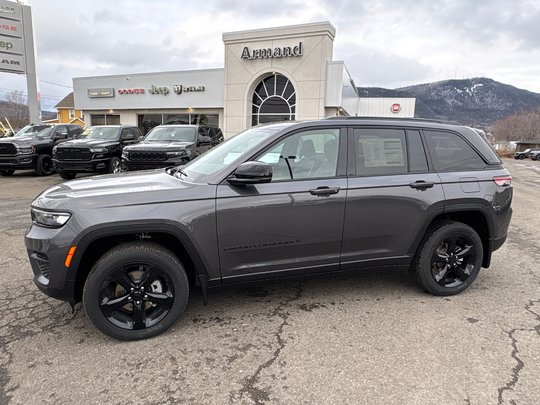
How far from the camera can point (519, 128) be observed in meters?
96.7

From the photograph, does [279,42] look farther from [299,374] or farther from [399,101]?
[299,374]

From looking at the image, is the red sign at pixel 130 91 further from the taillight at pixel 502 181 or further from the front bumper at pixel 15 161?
the taillight at pixel 502 181

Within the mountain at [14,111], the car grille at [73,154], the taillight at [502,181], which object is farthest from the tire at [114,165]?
the mountain at [14,111]

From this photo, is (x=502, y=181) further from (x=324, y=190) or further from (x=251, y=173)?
(x=251, y=173)

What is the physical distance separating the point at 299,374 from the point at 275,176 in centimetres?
154

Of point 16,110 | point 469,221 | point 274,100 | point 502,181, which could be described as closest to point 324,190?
point 469,221

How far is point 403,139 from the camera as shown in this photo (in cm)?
373

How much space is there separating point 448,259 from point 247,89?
2145 cm

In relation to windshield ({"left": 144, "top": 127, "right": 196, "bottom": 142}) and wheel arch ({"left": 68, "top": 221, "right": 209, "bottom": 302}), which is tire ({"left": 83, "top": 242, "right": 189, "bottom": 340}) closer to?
wheel arch ({"left": 68, "top": 221, "right": 209, "bottom": 302})

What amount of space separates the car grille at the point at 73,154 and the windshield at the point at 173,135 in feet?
5.56

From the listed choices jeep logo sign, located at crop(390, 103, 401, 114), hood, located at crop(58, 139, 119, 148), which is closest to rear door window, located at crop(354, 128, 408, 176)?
hood, located at crop(58, 139, 119, 148)

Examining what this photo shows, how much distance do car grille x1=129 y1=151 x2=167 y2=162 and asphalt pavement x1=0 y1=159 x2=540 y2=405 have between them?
5.79m

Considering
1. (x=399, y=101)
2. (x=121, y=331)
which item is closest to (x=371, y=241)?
(x=121, y=331)

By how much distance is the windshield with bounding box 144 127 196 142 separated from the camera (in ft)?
35.2
